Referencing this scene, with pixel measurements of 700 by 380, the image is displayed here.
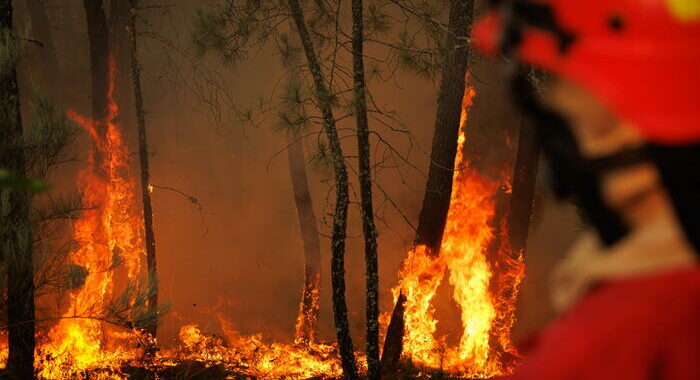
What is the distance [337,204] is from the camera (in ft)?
27.9

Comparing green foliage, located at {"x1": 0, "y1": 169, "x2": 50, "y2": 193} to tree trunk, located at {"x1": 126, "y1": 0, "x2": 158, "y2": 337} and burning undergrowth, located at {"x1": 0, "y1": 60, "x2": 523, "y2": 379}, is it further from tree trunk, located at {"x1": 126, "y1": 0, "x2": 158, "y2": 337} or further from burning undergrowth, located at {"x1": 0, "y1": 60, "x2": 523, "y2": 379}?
tree trunk, located at {"x1": 126, "y1": 0, "x2": 158, "y2": 337}

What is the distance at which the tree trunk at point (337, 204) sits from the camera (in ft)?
27.5

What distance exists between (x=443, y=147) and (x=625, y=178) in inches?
394

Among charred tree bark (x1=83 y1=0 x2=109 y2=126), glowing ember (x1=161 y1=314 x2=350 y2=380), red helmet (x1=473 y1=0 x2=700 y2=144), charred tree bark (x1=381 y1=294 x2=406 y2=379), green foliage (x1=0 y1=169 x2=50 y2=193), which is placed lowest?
glowing ember (x1=161 y1=314 x2=350 y2=380)

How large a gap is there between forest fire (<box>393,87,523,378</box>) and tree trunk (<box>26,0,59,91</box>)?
1485cm

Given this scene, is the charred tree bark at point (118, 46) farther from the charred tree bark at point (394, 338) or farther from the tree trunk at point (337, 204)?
the tree trunk at point (337, 204)

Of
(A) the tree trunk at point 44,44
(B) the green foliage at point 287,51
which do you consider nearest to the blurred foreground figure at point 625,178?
(B) the green foliage at point 287,51

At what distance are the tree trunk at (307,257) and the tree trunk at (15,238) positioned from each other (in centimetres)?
727

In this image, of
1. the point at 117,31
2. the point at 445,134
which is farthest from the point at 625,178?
the point at 117,31

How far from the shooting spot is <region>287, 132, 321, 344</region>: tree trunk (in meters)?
16.8

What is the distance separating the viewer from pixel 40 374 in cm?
1088

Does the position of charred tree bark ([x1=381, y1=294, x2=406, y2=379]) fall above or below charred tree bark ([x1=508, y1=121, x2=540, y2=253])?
below

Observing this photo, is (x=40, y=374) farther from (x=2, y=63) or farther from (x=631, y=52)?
(x=631, y=52)

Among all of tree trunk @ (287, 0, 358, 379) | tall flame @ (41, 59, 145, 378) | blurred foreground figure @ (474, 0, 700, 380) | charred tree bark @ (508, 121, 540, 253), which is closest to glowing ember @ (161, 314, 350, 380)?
tall flame @ (41, 59, 145, 378)
